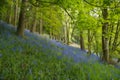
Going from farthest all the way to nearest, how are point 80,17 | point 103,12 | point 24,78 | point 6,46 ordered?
point 103,12
point 80,17
point 6,46
point 24,78

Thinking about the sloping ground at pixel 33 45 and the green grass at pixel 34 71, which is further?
the sloping ground at pixel 33 45

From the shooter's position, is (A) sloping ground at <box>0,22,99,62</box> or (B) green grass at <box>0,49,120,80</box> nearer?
(B) green grass at <box>0,49,120,80</box>

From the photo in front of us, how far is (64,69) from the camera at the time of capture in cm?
809

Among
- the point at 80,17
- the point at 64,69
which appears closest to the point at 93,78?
the point at 64,69

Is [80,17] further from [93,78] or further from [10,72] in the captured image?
[10,72]

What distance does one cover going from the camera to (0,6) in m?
15.1

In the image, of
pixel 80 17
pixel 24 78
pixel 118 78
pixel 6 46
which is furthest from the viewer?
pixel 80 17

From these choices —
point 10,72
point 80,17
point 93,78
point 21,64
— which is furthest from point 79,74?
point 80,17

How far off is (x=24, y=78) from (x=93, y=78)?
279cm

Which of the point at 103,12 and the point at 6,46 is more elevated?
the point at 103,12

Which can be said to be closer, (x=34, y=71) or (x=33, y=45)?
(x=34, y=71)

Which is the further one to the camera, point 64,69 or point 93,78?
point 64,69

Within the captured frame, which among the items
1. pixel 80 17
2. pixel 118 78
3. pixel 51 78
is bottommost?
pixel 118 78

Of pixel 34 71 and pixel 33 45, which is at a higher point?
pixel 33 45
